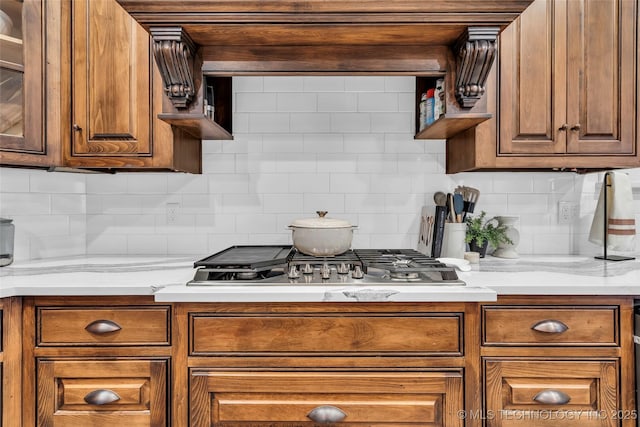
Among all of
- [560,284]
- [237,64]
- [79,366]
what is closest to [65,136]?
[237,64]

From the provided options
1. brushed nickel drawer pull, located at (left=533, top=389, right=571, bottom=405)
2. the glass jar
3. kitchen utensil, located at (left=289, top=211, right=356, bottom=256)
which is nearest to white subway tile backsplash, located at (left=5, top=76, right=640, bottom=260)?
the glass jar

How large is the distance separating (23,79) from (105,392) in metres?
1.20

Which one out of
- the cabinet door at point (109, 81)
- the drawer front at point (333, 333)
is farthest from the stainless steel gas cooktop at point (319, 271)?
the cabinet door at point (109, 81)

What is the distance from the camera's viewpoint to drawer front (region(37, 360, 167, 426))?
125 centimetres

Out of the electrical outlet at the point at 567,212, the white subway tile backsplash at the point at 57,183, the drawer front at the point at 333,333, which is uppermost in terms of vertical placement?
the white subway tile backsplash at the point at 57,183

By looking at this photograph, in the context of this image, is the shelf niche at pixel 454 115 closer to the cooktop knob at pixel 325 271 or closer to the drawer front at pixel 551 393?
the cooktop knob at pixel 325 271

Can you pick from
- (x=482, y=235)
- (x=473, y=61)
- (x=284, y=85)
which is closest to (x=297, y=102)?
(x=284, y=85)

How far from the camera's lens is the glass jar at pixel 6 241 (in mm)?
1604

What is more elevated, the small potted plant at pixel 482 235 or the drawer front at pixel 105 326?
the small potted plant at pixel 482 235

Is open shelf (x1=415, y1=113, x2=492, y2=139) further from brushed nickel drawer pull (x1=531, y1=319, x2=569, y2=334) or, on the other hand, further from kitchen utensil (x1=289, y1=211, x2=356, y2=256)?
brushed nickel drawer pull (x1=531, y1=319, x2=569, y2=334)

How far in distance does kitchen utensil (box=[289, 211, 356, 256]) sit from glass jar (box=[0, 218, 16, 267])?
118 cm

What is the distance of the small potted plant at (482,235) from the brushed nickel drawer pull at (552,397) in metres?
0.67

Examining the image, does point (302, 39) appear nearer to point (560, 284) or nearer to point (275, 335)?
point (275, 335)

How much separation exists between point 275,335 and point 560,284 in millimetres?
914
